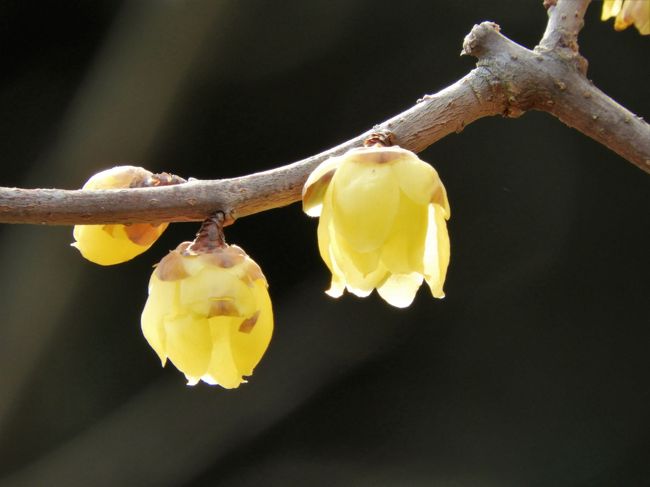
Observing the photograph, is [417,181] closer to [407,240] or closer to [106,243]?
[407,240]

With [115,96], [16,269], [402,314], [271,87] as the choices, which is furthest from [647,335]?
[16,269]

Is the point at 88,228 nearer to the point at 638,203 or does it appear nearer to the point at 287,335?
the point at 287,335

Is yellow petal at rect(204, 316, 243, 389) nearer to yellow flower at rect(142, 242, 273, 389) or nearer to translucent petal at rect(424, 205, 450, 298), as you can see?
yellow flower at rect(142, 242, 273, 389)

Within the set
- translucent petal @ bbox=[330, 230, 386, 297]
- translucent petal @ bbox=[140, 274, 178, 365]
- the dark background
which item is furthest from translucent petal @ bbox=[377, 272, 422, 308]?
the dark background

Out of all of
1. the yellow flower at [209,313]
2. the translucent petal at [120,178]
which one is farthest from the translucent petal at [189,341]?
the translucent petal at [120,178]

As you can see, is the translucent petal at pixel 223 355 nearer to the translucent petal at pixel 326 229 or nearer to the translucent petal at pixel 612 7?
the translucent petal at pixel 326 229

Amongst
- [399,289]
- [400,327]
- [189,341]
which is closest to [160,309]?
[189,341]
